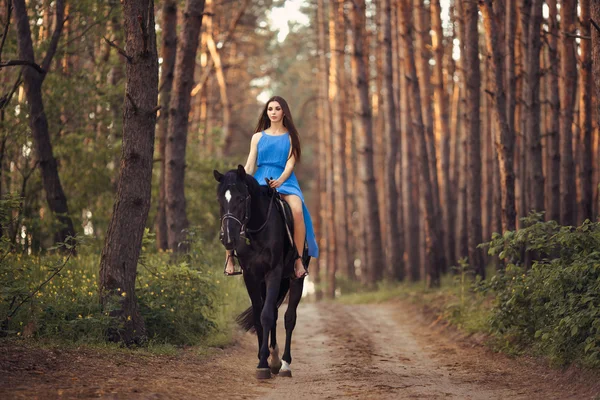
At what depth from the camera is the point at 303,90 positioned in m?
59.8

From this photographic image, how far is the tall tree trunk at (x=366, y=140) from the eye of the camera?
25266 mm

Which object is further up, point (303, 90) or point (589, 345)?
point (303, 90)

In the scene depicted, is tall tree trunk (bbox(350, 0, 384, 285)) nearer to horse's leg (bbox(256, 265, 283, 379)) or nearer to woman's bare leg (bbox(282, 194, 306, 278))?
woman's bare leg (bbox(282, 194, 306, 278))

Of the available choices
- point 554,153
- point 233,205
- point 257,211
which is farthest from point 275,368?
point 554,153

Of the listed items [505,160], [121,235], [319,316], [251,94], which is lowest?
[319,316]

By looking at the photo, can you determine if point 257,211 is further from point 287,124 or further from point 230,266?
point 287,124

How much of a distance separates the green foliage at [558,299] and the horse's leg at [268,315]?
2861mm

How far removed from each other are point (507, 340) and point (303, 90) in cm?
4896

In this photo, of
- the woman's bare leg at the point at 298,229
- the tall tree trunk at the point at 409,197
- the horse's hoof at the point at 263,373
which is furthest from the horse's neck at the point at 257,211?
the tall tree trunk at the point at 409,197

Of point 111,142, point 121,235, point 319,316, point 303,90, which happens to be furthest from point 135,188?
point 303,90

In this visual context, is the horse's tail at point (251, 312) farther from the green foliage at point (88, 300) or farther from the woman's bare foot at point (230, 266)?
the green foliage at point (88, 300)

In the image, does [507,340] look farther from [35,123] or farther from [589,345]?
[35,123]

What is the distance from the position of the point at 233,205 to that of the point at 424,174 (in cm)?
1355

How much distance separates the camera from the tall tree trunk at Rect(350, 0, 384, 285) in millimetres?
25266
